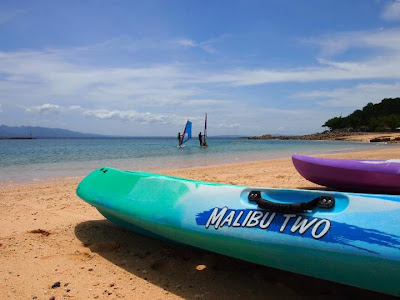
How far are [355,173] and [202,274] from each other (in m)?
3.57

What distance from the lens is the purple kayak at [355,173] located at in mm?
4940

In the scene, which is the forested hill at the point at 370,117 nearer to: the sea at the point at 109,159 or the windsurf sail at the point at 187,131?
the sea at the point at 109,159

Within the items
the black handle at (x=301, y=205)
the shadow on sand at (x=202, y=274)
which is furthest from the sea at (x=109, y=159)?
the black handle at (x=301, y=205)

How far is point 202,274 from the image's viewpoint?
2.71 m

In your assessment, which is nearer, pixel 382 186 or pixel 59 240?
pixel 59 240

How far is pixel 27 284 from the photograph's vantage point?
2.57 m

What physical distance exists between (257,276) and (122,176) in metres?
1.71

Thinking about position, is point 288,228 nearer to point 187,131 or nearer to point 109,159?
point 109,159

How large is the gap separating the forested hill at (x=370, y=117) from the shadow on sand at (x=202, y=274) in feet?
235

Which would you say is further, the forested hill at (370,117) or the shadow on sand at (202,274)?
the forested hill at (370,117)

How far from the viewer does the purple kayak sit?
16.2 ft

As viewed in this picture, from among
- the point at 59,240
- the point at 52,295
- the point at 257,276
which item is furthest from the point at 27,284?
the point at 257,276

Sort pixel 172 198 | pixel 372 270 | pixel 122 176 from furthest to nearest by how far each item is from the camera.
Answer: pixel 122 176 < pixel 172 198 < pixel 372 270

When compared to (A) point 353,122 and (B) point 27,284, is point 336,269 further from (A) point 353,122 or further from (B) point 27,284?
(A) point 353,122
